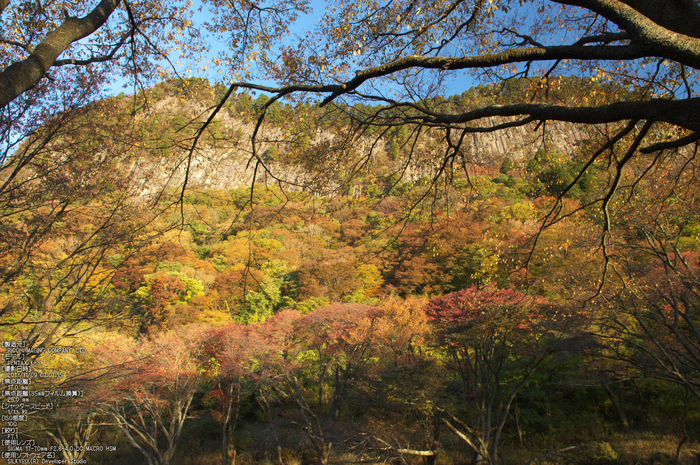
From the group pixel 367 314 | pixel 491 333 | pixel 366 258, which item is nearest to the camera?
pixel 366 258

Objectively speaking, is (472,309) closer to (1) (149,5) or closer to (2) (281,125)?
(2) (281,125)

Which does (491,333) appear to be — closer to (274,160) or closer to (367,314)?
(367,314)

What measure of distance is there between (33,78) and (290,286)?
672 inches

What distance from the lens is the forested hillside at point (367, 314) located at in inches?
132

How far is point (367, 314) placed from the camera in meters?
11.1

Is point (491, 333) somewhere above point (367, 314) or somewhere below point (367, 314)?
below

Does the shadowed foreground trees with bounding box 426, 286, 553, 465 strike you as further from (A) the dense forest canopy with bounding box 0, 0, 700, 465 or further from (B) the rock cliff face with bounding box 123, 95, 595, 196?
(B) the rock cliff face with bounding box 123, 95, 595, 196

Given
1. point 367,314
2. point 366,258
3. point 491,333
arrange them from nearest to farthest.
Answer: point 366,258
point 491,333
point 367,314

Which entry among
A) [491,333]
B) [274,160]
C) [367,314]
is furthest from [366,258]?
[367,314]

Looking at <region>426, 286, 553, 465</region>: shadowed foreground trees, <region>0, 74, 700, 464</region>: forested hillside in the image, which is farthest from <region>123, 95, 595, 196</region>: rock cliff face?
<region>426, 286, 553, 465</region>: shadowed foreground trees

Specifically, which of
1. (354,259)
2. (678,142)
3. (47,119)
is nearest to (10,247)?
(47,119)

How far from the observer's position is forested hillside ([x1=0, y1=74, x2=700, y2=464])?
334cm

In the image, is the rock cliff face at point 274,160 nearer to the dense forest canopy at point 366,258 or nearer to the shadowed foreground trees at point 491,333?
the dense forest canopy at point 366,258

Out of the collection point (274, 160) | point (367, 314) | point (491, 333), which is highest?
point (274, 160)
